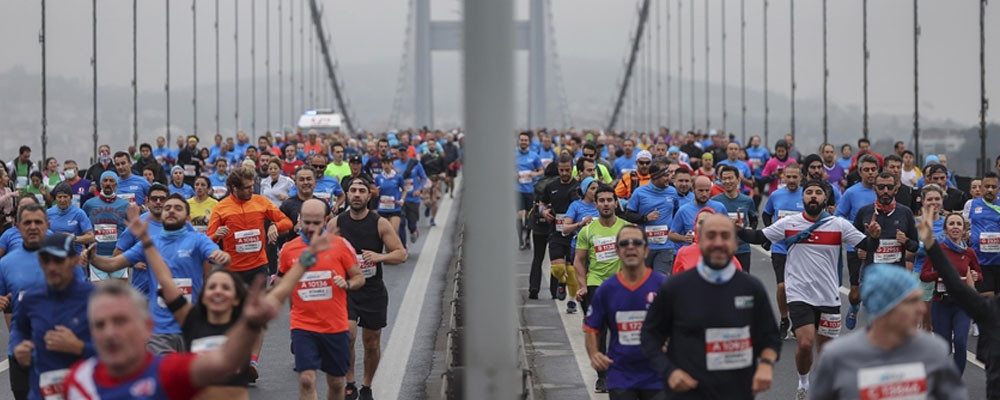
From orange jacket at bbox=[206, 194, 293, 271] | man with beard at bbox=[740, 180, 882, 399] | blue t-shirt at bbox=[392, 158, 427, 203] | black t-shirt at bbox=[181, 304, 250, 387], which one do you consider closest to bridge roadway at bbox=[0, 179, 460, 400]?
orange jacket at bbox=[206, 194, 293, 271]

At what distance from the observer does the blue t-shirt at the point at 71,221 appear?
1356 centimetres

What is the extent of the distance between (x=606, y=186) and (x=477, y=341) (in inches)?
227

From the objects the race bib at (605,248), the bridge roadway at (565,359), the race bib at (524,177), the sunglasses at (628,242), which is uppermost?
the race bib at (524,177)

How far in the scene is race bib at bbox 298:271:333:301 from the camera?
31.9 feet

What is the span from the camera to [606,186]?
1180 cm

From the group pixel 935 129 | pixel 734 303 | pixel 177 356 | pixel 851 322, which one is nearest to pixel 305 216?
pixel 734 303

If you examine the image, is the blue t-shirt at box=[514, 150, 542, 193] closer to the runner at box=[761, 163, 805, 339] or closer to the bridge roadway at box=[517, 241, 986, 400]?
the bridge roadway at box=[517, 241, 986, 400]

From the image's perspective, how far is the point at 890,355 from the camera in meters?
5.67

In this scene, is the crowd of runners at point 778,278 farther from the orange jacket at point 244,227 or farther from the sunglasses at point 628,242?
the orange jacket at point 244,227

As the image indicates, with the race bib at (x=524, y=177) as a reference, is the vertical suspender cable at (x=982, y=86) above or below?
above

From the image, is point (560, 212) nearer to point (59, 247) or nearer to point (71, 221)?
point (71, 221)

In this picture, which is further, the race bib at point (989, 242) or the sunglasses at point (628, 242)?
the race bib at point (989, 242)

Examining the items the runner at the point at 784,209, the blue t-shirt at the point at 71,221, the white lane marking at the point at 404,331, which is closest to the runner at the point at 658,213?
the runner at the point at 784,209

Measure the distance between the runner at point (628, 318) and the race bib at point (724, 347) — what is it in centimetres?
124
